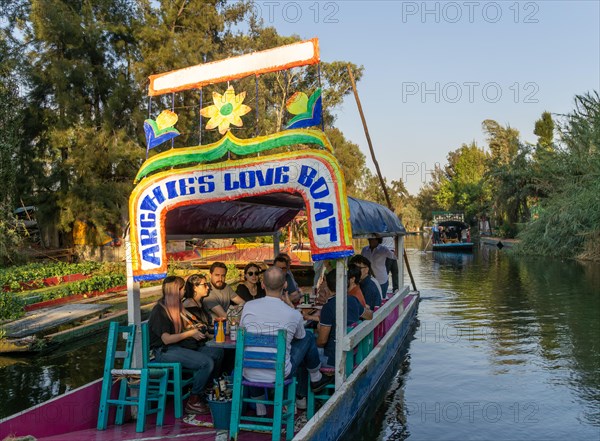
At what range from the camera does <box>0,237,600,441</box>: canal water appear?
27.5 ft

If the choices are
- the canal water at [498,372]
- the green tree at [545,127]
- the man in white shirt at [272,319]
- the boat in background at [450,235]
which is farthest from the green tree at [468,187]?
the man in white shirt at [272,319]

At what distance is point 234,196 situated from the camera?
272 inches

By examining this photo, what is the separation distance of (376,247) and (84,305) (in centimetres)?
855

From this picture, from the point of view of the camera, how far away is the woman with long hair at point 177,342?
22.3ft

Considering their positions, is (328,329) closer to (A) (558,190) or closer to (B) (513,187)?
(A) (558,190)

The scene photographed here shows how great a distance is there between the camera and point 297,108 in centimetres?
668

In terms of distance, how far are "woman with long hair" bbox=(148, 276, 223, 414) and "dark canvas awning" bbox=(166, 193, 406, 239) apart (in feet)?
5.71

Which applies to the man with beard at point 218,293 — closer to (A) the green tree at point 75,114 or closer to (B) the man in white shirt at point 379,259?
(B) the man in white shirt at point 379,259

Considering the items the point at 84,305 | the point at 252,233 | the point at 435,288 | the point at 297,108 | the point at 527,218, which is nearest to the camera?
the point at 297,108

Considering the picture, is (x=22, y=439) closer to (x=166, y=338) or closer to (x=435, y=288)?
(x=166, y=338)

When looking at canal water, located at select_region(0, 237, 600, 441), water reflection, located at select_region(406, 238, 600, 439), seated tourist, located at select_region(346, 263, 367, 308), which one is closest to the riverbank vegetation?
water reflection, located at select_region(406, 238, 600, 439)

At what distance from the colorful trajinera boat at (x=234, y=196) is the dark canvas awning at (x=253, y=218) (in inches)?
25.4

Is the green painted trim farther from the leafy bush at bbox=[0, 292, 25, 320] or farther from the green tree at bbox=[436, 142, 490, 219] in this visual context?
the green tree at bbox=[436, 142, 490, 219]

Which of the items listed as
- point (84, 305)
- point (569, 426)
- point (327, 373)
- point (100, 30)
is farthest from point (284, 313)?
point (100, 30)
